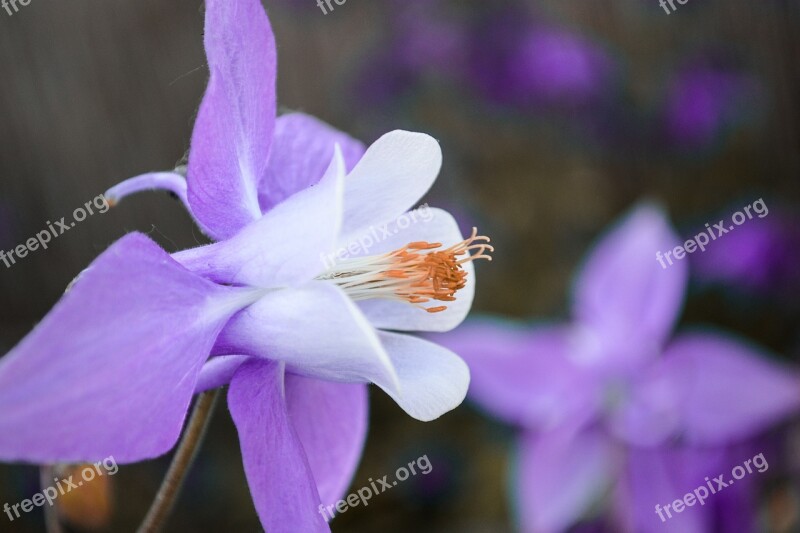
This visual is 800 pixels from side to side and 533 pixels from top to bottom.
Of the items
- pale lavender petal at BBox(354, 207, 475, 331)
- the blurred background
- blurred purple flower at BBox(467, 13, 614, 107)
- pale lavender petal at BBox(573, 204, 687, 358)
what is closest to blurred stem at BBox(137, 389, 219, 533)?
pale lavender petal at BBox(354, 207, 475, 331)

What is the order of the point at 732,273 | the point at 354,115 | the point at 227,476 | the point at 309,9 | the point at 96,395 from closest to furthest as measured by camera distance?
the point at 96,395
the point at 732,273
the point at 227,476
the point at 354,115
the point at 309,9

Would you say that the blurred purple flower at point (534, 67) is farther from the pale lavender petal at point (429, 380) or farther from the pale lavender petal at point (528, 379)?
the pale lavender petal at point (429, 380)

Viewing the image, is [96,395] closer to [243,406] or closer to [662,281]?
[243,406]

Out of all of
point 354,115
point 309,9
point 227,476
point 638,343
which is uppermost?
point 309,9

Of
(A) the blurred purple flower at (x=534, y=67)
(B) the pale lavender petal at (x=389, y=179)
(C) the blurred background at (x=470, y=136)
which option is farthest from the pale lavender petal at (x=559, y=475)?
(A) the blurred purple flower at (x=534, y=67)

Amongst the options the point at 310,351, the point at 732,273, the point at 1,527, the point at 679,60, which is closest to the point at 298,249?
the point at 310,351

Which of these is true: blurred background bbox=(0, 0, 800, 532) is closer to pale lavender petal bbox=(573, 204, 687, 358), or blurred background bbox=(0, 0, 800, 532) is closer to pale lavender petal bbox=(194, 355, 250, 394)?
pale lavender petal bbox=(573, 204, 687, 358)

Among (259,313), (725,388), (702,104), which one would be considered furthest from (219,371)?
(702,104)
